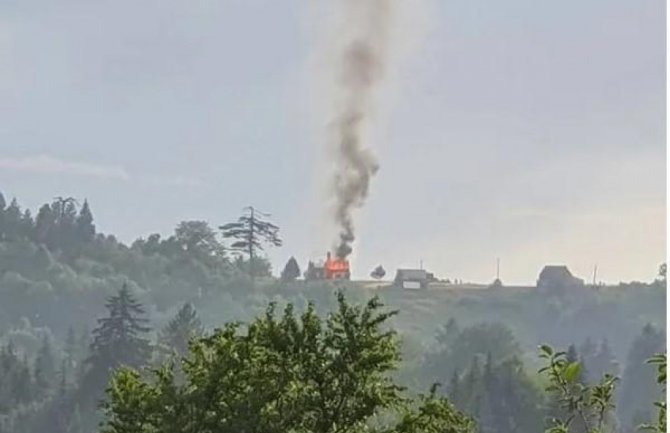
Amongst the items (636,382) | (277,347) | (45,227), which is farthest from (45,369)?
(277,347)

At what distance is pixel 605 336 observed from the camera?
146 metres

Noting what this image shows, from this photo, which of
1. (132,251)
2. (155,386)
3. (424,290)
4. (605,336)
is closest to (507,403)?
(155,386)

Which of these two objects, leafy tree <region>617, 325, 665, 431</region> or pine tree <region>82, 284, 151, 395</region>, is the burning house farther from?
pine tree <region>82, 284, 151, 395</region>

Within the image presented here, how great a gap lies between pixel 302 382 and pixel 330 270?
5576 inches

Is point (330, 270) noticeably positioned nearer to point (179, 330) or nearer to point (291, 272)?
point (291, 272)

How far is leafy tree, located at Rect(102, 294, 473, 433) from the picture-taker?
45.0ft

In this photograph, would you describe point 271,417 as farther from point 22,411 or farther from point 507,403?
point 22,411

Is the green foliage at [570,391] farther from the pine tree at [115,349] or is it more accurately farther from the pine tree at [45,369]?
the pine tree at [45,369]

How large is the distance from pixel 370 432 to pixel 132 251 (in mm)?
163047

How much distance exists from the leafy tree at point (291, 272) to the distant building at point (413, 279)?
1177 centimetres

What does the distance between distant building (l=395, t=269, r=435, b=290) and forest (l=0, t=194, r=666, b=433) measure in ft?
9.09

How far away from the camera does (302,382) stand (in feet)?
45.3

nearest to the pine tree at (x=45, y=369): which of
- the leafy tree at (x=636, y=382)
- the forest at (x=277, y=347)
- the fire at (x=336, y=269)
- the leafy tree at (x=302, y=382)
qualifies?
the forest at (x=277, y=347)

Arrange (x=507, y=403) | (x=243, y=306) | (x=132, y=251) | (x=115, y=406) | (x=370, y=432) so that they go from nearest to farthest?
(x=370, y=432)
(x=115, y=406)
(x=507, y=403)
(x=243, y=306)
(x=132, y=251)
